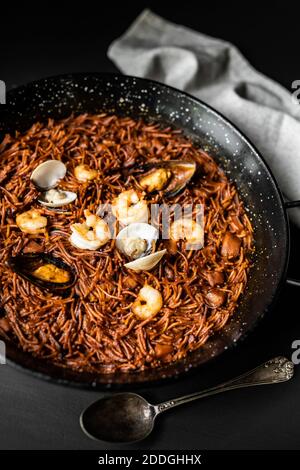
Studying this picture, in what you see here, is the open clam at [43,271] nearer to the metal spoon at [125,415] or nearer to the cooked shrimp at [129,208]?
the cooked shrimp at [129,208]

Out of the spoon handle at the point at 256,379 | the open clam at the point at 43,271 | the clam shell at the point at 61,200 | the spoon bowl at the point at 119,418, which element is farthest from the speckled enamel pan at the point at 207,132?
the open clam at the point at 43,271

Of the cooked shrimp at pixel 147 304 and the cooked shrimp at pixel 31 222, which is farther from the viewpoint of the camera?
the cooked shrimp at pixel 31 222

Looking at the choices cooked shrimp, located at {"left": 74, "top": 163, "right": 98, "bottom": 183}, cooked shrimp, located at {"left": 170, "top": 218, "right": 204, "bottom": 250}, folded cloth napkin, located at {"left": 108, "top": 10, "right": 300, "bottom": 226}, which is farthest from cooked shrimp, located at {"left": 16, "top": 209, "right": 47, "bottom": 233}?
folded cloth napkin, located at {"left": 108, "top": 10, "right": 300, "bottom": 226}

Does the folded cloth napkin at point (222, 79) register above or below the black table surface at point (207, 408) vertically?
above

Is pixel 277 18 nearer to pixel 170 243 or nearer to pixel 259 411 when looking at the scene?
pixel 170 243
